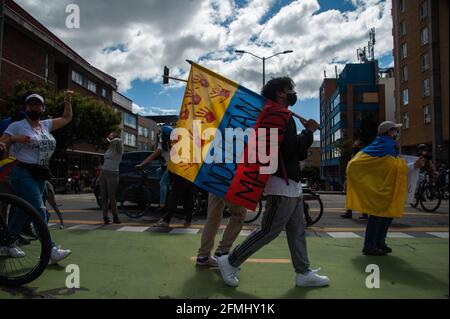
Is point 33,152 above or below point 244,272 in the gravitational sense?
above

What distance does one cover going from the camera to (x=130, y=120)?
58.9 metres

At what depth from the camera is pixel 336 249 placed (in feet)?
16.6

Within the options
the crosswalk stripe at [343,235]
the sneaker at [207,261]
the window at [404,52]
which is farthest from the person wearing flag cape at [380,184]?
the window at [404,52]

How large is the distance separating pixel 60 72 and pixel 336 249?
3844cm

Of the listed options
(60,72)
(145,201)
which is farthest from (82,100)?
(145,201)

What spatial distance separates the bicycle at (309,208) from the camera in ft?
23.7

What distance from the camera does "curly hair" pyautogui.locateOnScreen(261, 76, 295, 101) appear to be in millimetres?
3443

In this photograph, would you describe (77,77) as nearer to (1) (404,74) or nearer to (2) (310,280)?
(1) (404,74)

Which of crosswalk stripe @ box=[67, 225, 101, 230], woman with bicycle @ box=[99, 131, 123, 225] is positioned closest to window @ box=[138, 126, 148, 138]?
woman with bicycle @ box=[99, 131, 123, 225]

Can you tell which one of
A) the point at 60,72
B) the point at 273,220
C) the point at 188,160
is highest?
the point at 60,72

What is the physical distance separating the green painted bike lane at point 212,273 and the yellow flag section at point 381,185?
578 mm

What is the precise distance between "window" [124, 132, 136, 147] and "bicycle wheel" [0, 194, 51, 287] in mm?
53060

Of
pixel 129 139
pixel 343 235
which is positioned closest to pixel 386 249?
pixel 343 235

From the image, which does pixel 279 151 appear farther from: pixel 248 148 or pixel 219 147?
pixel 219 147
